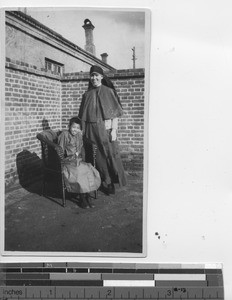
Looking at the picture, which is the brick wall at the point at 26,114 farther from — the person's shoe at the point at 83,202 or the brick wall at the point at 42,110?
the person's shoe at the point at 83,202

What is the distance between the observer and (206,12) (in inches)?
55.3

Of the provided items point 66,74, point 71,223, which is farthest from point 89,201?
point 66,74

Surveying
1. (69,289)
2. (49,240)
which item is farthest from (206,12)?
(69,289)

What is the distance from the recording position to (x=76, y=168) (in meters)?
1.53

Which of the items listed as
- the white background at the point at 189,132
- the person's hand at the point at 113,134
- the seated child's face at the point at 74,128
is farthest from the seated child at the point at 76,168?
the white background at the point at 189,132

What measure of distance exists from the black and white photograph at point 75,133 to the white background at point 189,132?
6 cm

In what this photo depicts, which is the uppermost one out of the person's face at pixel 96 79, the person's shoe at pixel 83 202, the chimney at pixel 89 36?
the chimney at pixel 89 36

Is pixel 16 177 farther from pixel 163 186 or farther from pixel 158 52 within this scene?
pixel 158 52

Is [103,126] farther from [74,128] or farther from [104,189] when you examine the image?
[104,189]

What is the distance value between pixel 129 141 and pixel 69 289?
2.51 feet

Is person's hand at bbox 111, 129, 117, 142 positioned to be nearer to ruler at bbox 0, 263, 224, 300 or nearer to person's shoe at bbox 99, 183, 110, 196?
person's shoe at bbox 99, 183, 110, 196

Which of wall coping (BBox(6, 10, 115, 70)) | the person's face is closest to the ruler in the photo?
the person's face

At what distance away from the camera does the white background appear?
4.62 feet

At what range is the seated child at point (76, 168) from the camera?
4.91 ft
